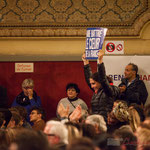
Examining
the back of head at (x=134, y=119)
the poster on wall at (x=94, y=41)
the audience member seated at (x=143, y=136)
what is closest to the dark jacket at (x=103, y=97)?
the back of head at (x=134, y=119)

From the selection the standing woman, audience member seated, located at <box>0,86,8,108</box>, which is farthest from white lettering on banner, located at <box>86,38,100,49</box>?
audience member seated, located at <box>0,86,8,108</box>

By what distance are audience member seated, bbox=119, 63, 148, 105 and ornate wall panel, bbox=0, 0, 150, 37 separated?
1.75 m

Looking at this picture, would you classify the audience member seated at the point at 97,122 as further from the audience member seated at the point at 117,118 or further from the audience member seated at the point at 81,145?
the audience member seated at the point at 81,145

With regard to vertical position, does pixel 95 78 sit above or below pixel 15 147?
above

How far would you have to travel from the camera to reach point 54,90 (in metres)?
8.39

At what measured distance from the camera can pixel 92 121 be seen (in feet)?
14.2

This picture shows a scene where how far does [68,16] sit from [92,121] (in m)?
4.32

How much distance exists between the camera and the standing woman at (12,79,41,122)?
24.3ft

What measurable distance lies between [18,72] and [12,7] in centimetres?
137

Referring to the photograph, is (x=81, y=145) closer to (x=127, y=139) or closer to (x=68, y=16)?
(x=127, y=139)

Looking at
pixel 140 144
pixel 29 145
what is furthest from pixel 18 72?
pixel 29 145

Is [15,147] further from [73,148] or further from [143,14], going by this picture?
[143,14]

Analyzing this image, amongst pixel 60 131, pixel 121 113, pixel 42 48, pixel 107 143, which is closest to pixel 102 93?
pixel 121 113

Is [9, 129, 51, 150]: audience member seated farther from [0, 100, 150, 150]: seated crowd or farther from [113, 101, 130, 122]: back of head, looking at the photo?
[113, 101, 130, 122]: back of head
